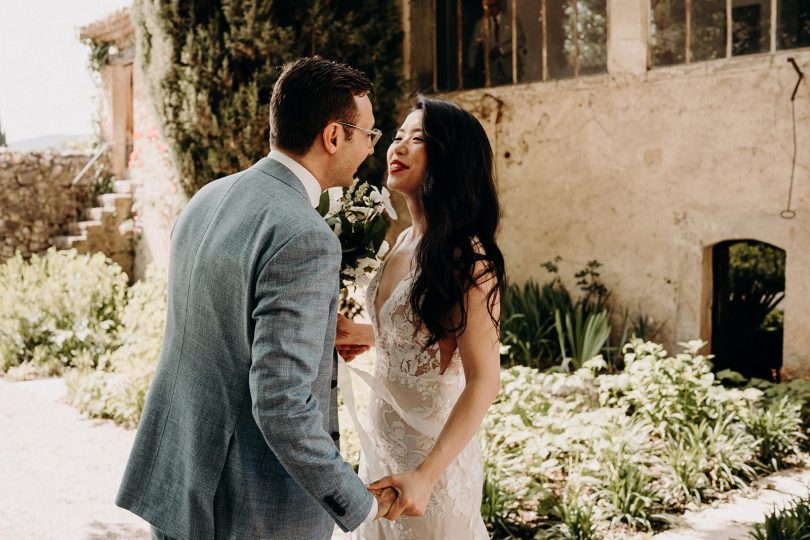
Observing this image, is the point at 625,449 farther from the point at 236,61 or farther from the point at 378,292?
the point at 236,61

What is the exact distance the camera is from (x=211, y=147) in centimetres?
901

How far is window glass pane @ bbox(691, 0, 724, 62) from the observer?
738cm

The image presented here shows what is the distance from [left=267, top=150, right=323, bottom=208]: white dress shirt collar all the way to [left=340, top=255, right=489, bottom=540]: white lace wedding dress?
568 millimetres

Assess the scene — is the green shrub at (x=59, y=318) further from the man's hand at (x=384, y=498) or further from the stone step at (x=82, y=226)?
the man's hand at (x=384, y=498)

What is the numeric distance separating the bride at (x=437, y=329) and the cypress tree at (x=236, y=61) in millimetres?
6541

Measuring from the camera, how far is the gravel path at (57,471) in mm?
4789

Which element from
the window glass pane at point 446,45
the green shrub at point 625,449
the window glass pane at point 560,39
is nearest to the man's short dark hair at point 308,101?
the green shrub at point 625,449

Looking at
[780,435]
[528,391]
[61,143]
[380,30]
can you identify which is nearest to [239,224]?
[528,391]

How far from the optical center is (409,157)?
2.46 m

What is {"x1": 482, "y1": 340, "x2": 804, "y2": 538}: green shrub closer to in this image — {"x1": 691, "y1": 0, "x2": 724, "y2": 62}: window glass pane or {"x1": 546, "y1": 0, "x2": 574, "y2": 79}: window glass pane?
{"x1": 691, "y1": 0, "x2": 724, "y2": 62}: window glass pane

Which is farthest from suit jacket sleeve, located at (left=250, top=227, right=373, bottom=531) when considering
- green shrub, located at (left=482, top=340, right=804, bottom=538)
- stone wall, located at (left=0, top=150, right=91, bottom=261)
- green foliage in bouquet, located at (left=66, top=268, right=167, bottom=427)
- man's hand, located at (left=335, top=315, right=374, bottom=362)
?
stone wall, located at (left=0, top=150, right=91, bottom=261)

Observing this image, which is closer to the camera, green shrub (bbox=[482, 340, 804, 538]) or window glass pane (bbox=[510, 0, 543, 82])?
green shrub (bbox=[482, 340, 804, 538])

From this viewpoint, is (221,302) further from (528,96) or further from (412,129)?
(528,96)

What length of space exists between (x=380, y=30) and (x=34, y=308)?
5.38m
